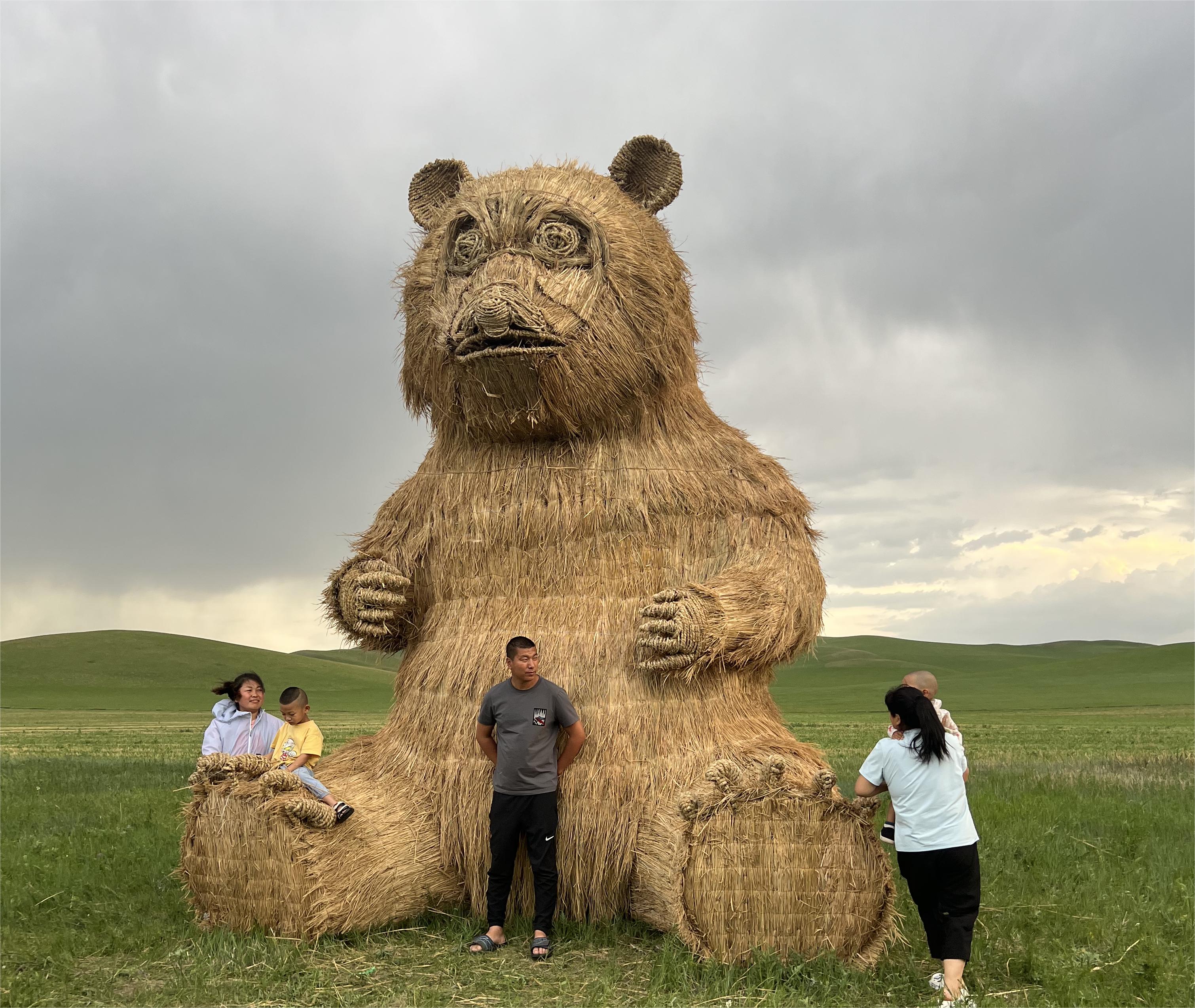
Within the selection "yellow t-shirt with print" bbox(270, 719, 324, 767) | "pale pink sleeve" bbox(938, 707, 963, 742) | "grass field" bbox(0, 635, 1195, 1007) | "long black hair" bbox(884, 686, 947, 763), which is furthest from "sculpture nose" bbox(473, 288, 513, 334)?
"grass field" bbox(0, 635, 1195, 1007)

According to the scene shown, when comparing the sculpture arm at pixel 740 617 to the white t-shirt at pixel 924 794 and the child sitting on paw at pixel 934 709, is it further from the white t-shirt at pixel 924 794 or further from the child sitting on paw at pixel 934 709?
the white t-shirt at pixel 924 794

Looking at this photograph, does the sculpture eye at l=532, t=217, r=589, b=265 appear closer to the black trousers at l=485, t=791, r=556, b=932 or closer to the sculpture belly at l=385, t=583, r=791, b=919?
the sculpture belly at l=385, t=583, r=791, b=919

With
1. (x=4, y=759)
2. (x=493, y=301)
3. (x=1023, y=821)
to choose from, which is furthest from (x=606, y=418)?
(x=4, y=759)

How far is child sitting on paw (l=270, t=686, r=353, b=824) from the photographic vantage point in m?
5.25

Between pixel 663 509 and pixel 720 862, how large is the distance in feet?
6.02

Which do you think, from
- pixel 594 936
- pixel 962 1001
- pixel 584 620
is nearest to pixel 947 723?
pixel 962 1001

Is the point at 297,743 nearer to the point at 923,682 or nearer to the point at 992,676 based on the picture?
the point at 923,682

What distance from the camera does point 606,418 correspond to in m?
5.41

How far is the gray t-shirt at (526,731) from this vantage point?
4.86m

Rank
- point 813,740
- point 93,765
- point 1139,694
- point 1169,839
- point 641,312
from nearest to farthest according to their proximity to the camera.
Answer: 1. point 641,312
2. point 1169,839
3. point 93,765
4. point 813,740
5. point 1139,694

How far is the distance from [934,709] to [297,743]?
317cm

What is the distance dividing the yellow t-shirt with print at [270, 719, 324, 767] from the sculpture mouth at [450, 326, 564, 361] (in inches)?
82.0

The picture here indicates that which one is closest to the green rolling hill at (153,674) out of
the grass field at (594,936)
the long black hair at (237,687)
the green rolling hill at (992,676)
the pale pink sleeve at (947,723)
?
the green rolling hill at (992,676)

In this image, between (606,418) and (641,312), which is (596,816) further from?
(641,312)
